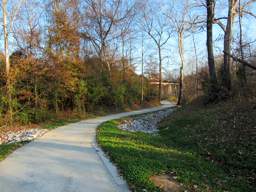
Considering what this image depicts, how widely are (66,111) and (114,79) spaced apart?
852 cm

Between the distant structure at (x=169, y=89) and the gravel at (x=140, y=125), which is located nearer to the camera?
the gravel at (x=140, y=125)

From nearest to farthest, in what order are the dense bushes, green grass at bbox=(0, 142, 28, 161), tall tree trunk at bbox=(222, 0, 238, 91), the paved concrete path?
the paved concrete path
green grass at bbox=(0, 142, 28, 161)
the dense bushes
tall tree trunk at bbox=(222, 0, 238, 91)

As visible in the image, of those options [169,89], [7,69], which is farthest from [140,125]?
[169,89]

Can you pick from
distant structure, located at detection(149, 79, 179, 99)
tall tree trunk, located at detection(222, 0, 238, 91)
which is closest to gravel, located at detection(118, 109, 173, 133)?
tall tree trunk, located at detection(222, 0, 238, 91)

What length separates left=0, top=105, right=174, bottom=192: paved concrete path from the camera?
5219 mm

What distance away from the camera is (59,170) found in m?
6.27

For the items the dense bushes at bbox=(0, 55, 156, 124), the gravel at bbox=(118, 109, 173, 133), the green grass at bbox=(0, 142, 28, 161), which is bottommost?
the gravel at bbox=(118, 109, 173, 133)

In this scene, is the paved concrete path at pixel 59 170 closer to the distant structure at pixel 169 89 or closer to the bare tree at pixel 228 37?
the bare tree at pixel 228 37

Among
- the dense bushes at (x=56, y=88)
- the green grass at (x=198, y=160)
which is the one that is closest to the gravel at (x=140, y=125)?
the green grass at (x=198, y=160)

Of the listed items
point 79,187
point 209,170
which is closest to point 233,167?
point 209,170

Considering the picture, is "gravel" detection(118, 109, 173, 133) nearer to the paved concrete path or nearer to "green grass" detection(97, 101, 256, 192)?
"green grass" detection(97, 101, 256, 192)

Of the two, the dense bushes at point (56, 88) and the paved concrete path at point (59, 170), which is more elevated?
the dense bushes at point (56, 88)

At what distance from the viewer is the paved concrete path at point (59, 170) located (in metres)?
5.22

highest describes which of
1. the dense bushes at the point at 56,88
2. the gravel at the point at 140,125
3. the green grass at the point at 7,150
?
the dense bushes at the point at 56,88
